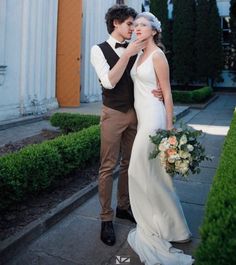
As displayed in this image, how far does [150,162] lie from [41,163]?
1.59m

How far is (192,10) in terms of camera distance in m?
22.0

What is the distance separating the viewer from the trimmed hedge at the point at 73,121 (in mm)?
7789

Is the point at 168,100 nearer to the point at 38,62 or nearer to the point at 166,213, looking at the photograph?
the point at 166,213

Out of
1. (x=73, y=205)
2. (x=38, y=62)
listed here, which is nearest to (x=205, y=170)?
(x=73, y=205)

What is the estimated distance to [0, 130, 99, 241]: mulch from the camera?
150 inches

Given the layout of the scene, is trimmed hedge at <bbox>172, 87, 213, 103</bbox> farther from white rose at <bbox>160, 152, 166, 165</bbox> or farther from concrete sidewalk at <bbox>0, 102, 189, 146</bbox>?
white rose at <bbox>160, 152, 166, 165</bbox>

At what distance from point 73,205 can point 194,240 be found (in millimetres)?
1506

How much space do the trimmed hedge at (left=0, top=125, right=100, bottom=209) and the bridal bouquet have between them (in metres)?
1.61

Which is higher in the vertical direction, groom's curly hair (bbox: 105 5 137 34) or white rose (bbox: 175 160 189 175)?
groom's curly hair (bbox: 105 5 137 34)

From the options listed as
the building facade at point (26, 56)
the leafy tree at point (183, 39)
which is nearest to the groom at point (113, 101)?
the building facade at point (26, 56)

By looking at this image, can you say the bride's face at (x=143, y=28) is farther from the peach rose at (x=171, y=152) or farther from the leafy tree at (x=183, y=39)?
the leafy tree at (x=183, y=39)

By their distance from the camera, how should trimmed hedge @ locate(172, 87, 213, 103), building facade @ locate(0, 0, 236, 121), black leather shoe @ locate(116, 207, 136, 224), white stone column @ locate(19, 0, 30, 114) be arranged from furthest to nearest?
trimmed hedge @ locate(172, 87, 213, 103) → white stone column @ locate(19, 0, 30, 114) → building facade @ locate(0, 0, 236, 121) → black leather shoe @ locate(116, 207, 136, 224)

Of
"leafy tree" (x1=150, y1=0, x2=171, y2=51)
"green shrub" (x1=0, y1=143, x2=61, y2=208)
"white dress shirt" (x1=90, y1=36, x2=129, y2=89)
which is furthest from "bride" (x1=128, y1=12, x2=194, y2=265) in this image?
"leafy tree" (x1=150, y1=0, x2=171, y2=51)

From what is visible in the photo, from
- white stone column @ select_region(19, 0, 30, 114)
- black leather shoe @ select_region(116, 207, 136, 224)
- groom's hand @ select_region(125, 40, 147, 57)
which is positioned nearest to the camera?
groom's hand @ select_region(125, 40, 147, 57)
